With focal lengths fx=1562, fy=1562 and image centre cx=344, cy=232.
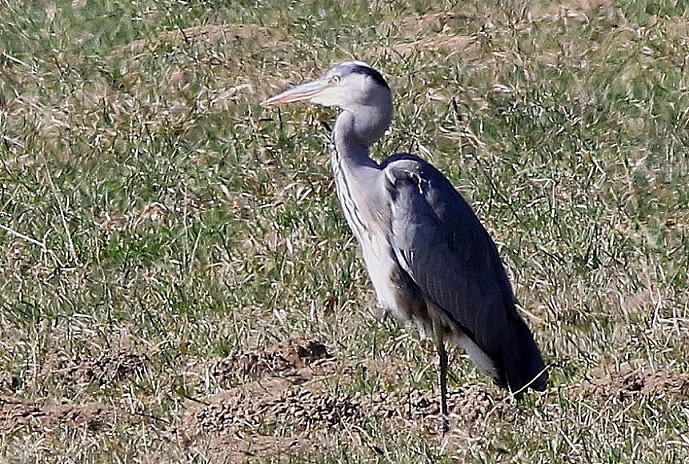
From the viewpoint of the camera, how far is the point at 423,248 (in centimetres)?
597

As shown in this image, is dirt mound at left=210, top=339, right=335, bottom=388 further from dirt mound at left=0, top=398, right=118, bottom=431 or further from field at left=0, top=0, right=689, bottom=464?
dirt mound at left=0, top=398, right=118, bottom=431

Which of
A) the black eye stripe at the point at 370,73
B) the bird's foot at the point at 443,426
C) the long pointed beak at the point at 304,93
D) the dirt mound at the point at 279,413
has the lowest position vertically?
the dirt mound at the point at 279,413

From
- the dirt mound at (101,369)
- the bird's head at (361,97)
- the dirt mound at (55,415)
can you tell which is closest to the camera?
the dirt mound at (55,415)

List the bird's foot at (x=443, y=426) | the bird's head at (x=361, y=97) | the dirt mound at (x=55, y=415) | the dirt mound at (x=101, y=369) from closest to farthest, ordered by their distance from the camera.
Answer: the bird's foot at (x=443, y=426)
the dirt mound at (x=55, y=415)
the bird's head at (x=361, y=97)
the dirt mound at (x=101, y=369)

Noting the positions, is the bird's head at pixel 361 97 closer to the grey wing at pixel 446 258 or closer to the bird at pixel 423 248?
the bird at pixel 423 248

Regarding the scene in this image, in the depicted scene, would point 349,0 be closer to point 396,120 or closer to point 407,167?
point 396,120

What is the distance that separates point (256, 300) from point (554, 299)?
1.37m

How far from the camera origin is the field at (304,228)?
18.6 feet

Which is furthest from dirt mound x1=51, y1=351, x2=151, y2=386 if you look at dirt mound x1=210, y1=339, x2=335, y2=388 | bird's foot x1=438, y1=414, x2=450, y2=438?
bird's foot x1=438, y1=414, x2=450, y2=438

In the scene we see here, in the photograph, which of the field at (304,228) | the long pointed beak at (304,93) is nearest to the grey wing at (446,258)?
the field at (304,228)

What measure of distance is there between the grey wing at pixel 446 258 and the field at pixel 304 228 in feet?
0.73

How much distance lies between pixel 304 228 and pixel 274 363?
1.60 m

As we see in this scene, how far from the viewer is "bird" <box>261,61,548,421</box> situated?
5.98m

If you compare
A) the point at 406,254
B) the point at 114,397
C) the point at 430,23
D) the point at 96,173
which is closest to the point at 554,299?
the point at 406,254
